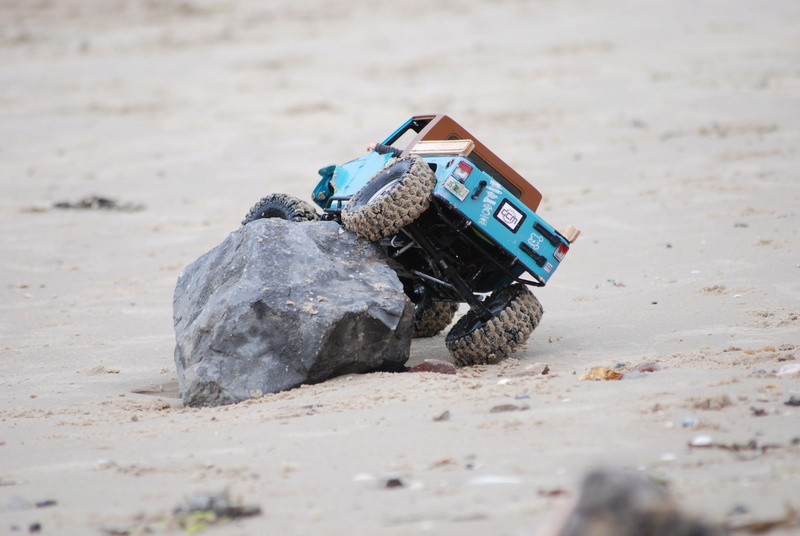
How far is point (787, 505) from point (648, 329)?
3.83 metres

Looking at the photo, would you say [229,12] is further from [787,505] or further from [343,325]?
[787,505]

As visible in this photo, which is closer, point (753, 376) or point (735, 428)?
point (735, 428)

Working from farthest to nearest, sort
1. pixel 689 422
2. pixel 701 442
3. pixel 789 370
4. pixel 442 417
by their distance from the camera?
pixel 789 370
pixel 442 417
pixel 689 422
pixel 701 442

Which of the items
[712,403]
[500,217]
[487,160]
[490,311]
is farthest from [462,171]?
[712,403]

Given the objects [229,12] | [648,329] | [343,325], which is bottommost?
[648,329]

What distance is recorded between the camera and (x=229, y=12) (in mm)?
25656

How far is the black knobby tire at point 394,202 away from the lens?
19.9 feet

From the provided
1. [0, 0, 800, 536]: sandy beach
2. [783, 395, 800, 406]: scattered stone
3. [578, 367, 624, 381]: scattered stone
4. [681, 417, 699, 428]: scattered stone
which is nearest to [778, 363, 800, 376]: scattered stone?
[0, 0, 800, 536]: sandy beach

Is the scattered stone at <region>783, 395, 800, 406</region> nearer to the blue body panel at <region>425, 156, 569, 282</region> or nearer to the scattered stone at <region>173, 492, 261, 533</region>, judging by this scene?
the blue body panel at <region>425, 156, 569, 282</region>

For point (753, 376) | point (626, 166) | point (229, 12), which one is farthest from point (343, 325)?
point (229, 12)

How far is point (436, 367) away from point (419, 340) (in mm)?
1667

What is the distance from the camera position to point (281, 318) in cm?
581

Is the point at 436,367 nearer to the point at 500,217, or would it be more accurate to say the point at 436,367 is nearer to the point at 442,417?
the point at 500,217

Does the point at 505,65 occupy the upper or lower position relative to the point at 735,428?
upper
